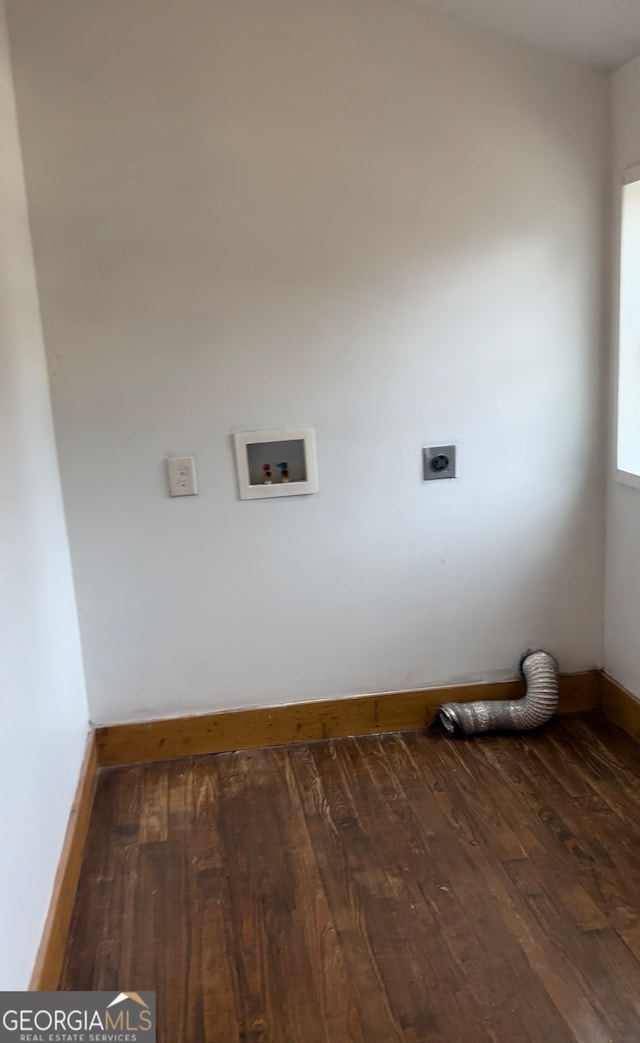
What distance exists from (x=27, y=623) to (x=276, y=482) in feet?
3.16

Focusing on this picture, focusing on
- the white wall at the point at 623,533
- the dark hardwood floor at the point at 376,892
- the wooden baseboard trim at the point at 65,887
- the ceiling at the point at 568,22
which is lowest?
the dark hardwood floor at the point at 376,892

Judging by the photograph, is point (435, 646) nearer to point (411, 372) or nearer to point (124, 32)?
point (411, 372)

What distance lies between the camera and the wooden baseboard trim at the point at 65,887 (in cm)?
160

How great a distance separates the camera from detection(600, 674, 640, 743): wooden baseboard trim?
2557 mm

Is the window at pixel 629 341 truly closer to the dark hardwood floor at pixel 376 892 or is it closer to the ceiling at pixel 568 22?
the ceiling at pixel 568 22

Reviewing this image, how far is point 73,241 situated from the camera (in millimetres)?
2281

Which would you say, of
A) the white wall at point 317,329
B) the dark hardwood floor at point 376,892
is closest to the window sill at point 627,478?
the white wall at point 317,329

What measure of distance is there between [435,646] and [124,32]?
1999 mm

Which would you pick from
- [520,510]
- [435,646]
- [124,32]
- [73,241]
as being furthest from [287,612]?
[124,32]

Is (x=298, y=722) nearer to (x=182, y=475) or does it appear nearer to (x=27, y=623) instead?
(x=182, y=475)

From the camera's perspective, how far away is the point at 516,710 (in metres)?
2.62

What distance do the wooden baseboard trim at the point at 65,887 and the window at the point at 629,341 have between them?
181 centimetres

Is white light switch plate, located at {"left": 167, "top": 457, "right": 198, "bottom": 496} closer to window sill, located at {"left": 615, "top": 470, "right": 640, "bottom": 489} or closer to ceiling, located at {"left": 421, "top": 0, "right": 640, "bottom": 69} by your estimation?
window sill, located at {"left": 615, "top": 470, "right": 640, "bottom": 489}

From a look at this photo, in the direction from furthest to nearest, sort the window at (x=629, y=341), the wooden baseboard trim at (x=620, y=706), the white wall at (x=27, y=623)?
1. the wooden baseboard trim at (x=620, y=706)
2. the window at (x=629, y=341)
3. the white wall at (x=27, y=623)
